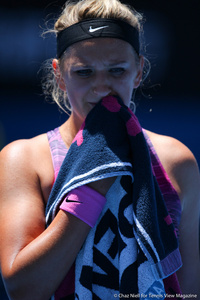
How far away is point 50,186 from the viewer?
133cm

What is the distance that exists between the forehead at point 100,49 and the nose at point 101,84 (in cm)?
6

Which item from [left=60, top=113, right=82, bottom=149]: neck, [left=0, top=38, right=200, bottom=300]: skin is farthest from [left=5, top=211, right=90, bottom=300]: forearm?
[left=60, top=113, right=82, bottom=149]: neck

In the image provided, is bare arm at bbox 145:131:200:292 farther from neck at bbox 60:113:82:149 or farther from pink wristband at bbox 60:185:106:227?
pink wristband at bbox 60:185:106:227

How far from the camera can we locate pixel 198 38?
5367mm

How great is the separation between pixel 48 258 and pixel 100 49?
2.21 feet

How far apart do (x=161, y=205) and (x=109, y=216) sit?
160 mm

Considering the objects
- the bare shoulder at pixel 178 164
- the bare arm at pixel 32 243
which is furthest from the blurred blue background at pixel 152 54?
the bare arm at pixel 32 243

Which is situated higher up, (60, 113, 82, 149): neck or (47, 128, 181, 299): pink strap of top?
(60, 113, 82, 149): neck

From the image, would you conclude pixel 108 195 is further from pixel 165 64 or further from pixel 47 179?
pixel 165 64

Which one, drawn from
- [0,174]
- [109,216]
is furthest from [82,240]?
[0,174]

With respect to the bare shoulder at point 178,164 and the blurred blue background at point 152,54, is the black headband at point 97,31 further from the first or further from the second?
the blurred blue background at point 152,54

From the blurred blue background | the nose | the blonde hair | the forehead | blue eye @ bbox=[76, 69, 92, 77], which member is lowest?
the blurred blue background

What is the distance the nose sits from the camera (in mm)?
1307

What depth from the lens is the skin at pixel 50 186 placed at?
114cm
